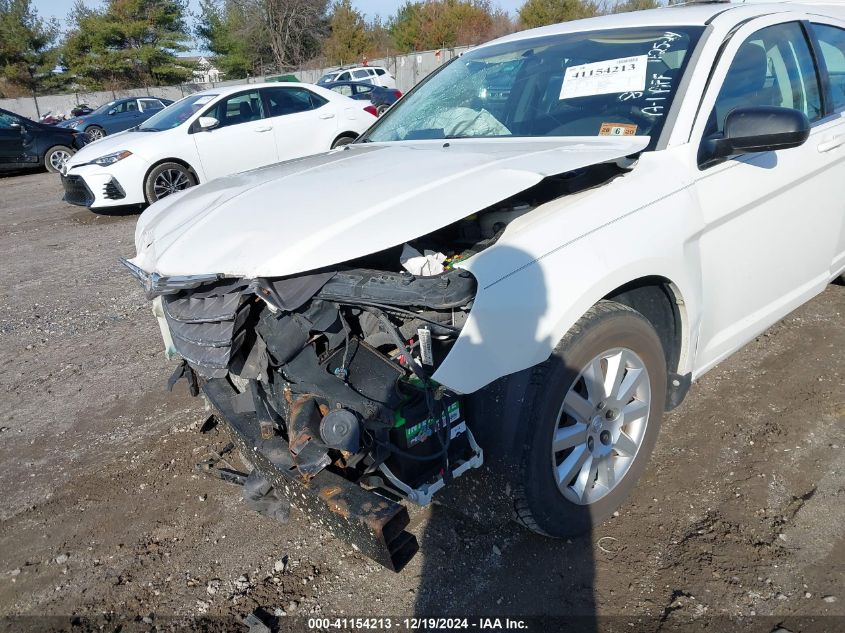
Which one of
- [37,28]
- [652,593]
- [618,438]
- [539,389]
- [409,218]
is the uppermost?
[37,28]

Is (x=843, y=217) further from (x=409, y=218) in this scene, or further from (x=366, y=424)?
(x=366, y=424)

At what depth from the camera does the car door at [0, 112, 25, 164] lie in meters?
14.0

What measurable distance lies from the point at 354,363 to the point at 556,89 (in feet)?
6.07

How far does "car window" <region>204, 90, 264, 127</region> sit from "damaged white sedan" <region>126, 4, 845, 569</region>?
6.52 metres

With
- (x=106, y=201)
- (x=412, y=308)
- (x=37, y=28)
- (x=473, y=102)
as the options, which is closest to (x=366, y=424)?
(x=412, y=308)

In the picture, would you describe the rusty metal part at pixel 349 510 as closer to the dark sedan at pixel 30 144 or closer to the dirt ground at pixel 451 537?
the dirt ground at pixel 451 537

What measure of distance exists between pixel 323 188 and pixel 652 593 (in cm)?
194

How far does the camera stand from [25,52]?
39.1m

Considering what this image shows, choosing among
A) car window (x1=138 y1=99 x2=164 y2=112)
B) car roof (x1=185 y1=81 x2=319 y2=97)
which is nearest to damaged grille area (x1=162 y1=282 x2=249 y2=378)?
car roof (x1=185 y1=81 x2=319 y2=97)

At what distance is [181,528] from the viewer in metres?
2.69

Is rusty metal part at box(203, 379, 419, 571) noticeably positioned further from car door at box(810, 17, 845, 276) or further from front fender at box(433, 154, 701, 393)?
car door at box(810, 17, 845, 276)

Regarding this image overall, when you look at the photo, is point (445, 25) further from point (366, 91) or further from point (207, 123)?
point (207, 123)

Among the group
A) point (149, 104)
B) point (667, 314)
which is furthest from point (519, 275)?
point (149, 104)

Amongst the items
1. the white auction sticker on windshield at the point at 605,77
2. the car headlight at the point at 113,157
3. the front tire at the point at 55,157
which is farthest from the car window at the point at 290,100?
the front tire at the point at 55,157
